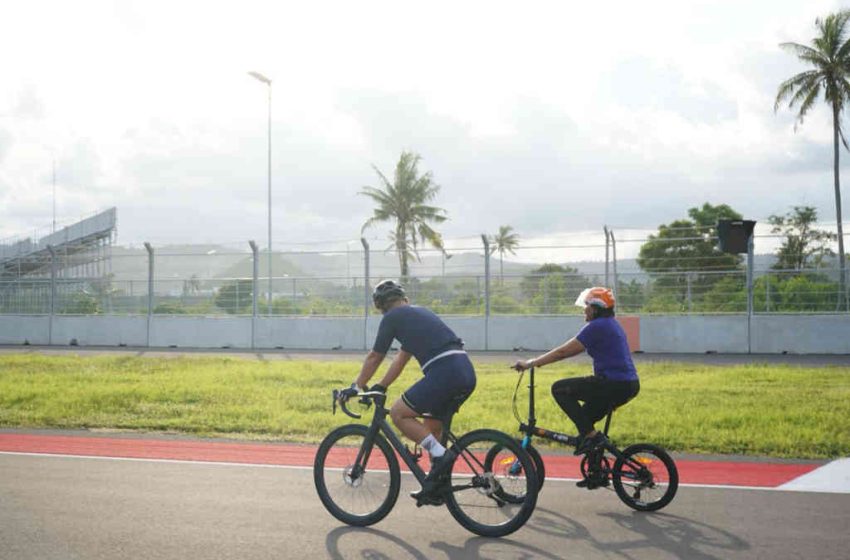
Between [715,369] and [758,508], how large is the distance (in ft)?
36.5

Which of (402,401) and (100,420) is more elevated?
(402,401)

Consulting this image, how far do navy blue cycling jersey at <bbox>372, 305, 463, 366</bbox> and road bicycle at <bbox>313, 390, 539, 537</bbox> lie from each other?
0.39 meters

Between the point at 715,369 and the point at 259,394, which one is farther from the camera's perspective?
the point at 715,369

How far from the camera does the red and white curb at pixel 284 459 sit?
7.76 meters

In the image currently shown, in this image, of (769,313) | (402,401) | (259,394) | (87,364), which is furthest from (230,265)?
(402,401)

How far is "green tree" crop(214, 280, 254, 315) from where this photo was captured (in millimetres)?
26062

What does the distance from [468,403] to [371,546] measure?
7.16 meters

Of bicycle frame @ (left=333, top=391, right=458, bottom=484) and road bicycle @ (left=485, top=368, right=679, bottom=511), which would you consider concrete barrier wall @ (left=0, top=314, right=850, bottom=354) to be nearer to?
road bicycle @ (left=485, top=368, right=679, bottom=511)

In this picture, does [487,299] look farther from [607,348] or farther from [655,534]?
[655,534]

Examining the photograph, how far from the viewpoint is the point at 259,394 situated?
1421 cm

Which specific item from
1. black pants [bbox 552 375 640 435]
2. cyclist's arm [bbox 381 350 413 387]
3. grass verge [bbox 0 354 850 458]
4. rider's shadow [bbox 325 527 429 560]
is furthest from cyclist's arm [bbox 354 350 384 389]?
grass verge [bbox 0 354 850 458]

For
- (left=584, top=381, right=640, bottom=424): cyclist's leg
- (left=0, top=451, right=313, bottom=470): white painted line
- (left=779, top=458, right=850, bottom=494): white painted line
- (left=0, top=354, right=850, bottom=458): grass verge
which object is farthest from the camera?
(left=0, top=354, right=850, bottom=458): grass verge

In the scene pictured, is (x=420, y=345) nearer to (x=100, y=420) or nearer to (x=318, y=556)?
(x=318, y=556)

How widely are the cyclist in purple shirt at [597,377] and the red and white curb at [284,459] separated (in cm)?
151
